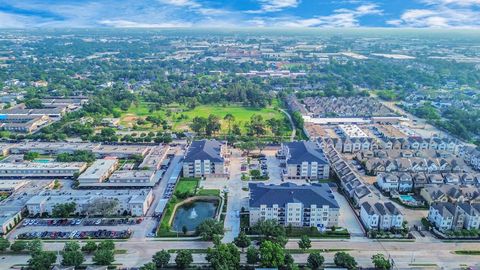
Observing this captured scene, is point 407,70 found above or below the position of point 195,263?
above

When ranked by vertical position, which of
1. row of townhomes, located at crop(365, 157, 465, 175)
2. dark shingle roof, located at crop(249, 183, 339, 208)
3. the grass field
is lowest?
the grass field

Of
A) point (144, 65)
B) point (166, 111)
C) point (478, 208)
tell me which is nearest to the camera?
point (478, 208)

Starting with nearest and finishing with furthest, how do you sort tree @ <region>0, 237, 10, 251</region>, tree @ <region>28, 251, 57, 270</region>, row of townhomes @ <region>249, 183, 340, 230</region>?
1. tree @ <region>28, 251, 57, 270</region>
2. tree @ <region>0, 237, 10, 251</region>
3. row of townhomes @ <region>249, 183, 340, 230</region>

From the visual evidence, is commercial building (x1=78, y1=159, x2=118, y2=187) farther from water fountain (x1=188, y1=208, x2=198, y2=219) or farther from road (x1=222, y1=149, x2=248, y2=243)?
road (x1=222, y1=149, x2=248, y2=243)

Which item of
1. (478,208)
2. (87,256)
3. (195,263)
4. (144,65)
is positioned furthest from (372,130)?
A: (144,65)

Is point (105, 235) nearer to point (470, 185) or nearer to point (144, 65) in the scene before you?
point (470, 185)

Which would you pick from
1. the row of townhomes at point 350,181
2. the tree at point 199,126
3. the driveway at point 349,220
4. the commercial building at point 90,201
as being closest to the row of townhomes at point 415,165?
the row of townhomes at point 350,181

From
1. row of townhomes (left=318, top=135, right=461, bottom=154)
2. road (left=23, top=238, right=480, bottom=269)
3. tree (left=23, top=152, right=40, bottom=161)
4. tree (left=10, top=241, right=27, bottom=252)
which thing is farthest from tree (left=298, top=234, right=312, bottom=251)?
tree (left=23, top=152, right=40, bottom=161)

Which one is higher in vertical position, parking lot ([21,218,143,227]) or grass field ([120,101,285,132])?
grass field ([120,101,285,132])

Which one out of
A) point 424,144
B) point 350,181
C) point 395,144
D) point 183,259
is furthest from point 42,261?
point 424,144
